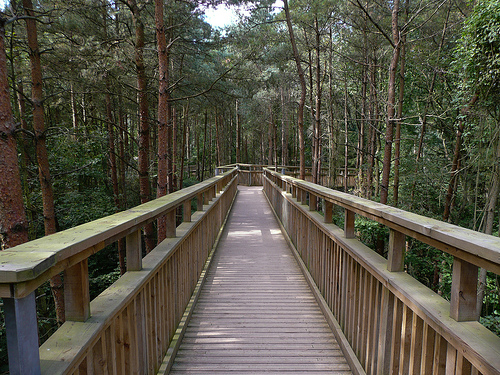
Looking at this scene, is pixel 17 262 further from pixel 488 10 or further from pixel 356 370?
pixel 488 10

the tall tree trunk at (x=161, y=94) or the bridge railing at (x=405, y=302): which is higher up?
the tall tree trunk at (x=161, y=94)

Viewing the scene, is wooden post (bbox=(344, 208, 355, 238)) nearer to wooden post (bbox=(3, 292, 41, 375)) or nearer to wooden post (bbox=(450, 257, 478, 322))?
wooden post (bbox=(450, 257, 478, 322))

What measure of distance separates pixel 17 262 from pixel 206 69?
1333cm

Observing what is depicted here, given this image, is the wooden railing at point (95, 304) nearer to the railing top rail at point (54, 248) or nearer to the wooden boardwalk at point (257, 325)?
the railing top rail at point (54, 248)

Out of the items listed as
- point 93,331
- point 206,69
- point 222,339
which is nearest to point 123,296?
point 93,331

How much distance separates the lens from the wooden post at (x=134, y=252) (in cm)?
200

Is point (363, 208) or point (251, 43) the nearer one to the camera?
point (363, 208)

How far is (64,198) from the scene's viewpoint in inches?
467

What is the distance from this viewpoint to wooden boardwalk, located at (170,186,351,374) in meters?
2.65

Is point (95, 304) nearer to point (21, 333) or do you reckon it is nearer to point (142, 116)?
point (21, 333)

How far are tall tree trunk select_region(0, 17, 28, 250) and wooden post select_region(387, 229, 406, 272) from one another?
14.0 ft

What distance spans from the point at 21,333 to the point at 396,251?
184 cm

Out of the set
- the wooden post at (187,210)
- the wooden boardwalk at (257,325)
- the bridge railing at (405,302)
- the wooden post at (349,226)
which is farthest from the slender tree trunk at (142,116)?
the wooden post at (349,226)

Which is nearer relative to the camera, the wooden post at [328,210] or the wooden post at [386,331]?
the wooden post at [386,331]
